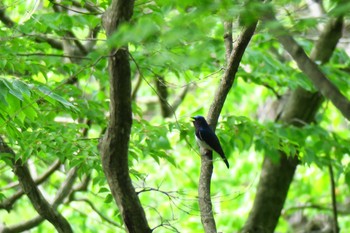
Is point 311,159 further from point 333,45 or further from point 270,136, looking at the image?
point 333,45

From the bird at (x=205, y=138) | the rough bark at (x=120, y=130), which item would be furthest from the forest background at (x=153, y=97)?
the bird at (x=205, y=138)

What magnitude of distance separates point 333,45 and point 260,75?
1138 millimetres

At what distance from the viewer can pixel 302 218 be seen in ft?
40.6

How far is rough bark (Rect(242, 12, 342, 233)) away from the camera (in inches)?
258

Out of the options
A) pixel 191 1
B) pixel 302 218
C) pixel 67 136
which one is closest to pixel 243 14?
pixel 191 1

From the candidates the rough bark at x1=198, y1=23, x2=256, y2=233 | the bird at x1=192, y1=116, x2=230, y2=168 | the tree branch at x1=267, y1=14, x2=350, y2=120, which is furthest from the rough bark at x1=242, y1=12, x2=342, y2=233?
the tree branch at x1=267, y1=14, x2=350, y2=120

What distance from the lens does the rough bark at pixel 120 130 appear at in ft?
8.43

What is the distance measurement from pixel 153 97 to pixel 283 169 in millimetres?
3190

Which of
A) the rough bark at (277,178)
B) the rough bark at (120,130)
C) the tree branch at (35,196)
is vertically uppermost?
the rough bark at (277,178)

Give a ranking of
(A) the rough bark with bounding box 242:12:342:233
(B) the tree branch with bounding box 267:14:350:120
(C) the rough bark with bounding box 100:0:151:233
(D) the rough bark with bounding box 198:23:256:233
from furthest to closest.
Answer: (A) the rough bark with bounding box 242:12:342:233, (D) the rough bark with bounding box 198:23:256:233, (B) the tree branch with bounding box 267:14:350:120, (C) the rough bark with bounding box 100:0:151:233

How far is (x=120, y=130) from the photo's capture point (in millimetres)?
2910

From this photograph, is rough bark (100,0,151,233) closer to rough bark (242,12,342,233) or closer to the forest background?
the forest background

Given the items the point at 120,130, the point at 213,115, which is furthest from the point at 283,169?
the point at 120,130

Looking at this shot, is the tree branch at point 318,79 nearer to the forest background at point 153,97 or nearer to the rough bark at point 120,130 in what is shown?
the forest background at point 153,97
